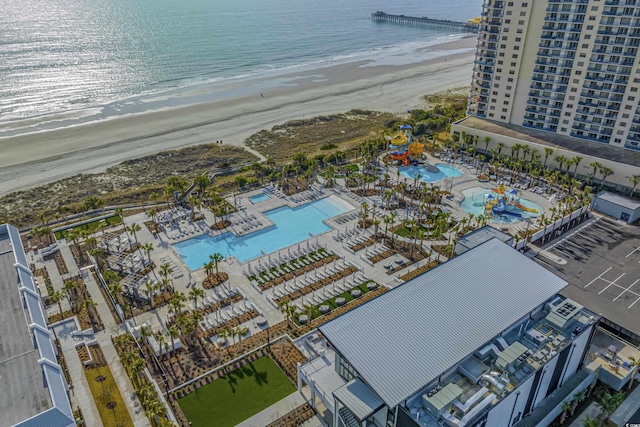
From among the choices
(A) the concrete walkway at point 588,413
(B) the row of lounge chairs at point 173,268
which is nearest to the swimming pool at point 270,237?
(B) the row of lounge chairs at point 173,268

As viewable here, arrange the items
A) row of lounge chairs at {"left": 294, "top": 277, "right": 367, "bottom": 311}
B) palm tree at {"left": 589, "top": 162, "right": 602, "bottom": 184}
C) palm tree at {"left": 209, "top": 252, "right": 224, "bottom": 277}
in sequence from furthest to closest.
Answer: palm tree at {"left": 589, "top": 162, "right": 602, "bottom": 184} < palm tree at {"left": 209, "top": 252, "right": 224, "bottom": 277} < row of lounge chairs at {"left": 294, "top": 277, "right": 367, "bottom": 311}

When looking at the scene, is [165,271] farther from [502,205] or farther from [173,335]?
[502,205]

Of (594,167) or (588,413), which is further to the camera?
(594,167)

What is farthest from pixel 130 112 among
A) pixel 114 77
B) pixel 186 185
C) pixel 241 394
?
pixel 241 394

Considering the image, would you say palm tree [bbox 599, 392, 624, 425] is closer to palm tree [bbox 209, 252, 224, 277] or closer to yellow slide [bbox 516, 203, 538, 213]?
yellow slide [bbox 516, 203, 538, 213]

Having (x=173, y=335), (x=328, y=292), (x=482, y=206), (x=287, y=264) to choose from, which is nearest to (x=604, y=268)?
(x=482, y=206)

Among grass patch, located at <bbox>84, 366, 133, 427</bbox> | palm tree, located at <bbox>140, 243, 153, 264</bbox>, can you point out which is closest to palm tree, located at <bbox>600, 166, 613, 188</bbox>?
palm tree, located at <bbox>140, 243, 153, 264</bbox>
